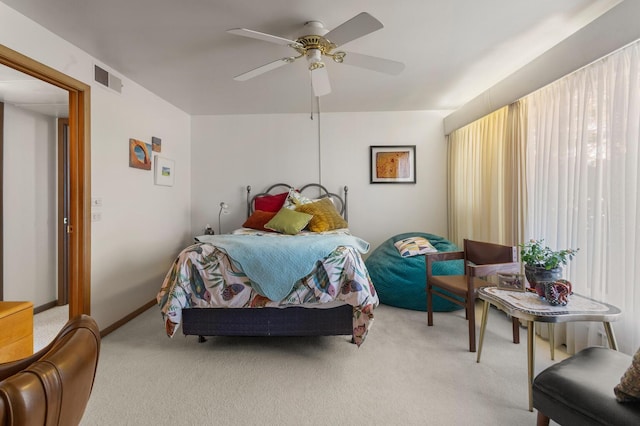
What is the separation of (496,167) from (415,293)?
1.63m

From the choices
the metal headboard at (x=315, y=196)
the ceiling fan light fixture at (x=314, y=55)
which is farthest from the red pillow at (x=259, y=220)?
the ceiling fan light fixture at (x=314, y=55)

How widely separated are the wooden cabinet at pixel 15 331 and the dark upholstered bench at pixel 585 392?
2.51 m

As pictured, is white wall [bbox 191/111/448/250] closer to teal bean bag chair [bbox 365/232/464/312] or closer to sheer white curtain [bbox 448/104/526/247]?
sheer white curtain [bbox 448/104/526/247]

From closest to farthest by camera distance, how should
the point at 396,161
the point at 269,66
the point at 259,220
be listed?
the point at 269,66, the point at 259,220, the point at 396,161

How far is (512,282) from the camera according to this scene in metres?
1.92

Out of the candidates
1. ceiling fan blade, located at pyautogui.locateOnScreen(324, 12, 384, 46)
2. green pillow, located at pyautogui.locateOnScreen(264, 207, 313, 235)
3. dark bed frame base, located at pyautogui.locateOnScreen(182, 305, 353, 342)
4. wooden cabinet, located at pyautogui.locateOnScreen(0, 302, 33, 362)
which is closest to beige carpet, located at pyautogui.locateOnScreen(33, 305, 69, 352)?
wooden cabinet, located at pyautogui.locateOnScreen(0, 302, 33, 362)

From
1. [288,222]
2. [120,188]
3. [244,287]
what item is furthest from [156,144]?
[244,287]

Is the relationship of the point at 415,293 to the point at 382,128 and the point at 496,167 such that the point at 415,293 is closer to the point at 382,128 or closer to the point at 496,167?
the point at 496,167

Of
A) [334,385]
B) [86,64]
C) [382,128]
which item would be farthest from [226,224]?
[334,385]

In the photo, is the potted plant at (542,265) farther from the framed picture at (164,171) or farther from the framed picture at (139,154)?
the framed picture at (164,171)

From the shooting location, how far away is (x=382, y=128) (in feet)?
13.8

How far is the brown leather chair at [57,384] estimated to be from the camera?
1.36 feet

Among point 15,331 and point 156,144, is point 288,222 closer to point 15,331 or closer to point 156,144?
point 156,144

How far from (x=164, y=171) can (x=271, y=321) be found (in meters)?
2.52
